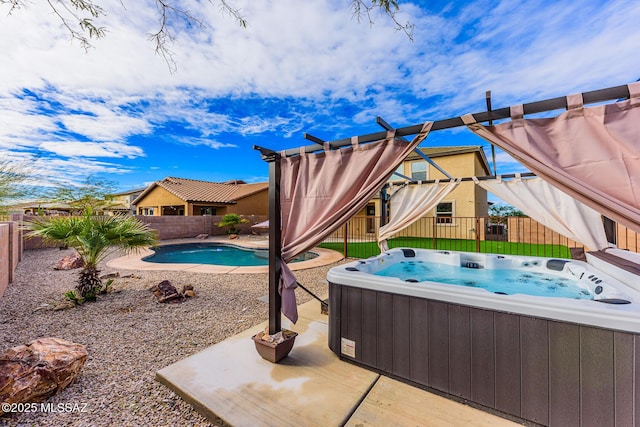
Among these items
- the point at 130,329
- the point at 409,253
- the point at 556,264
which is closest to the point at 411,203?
the point at 409,253

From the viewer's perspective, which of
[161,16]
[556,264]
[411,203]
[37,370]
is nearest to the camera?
[37,370]

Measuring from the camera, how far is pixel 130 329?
3.34m

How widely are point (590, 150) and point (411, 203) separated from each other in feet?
13.4

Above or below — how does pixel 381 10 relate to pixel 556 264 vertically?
above

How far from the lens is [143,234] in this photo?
14.8 feet

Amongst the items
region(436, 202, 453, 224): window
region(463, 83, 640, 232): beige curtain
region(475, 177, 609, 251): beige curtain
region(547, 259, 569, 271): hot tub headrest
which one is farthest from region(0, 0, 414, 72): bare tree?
region(436, 202, 453, 224): window

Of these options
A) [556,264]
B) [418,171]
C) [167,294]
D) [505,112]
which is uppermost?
[418,171]

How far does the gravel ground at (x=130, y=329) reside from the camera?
1936 mm

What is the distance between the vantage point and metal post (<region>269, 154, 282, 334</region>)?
8.68 ft

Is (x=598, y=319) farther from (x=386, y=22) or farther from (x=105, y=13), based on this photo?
(x=105, y=13)

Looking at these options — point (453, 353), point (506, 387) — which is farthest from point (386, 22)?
point (506, 387)

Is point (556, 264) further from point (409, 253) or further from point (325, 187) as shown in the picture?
point (325, 187)

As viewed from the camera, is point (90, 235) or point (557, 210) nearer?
point (557, 210)

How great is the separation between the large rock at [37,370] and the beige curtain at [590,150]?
3903 mm
